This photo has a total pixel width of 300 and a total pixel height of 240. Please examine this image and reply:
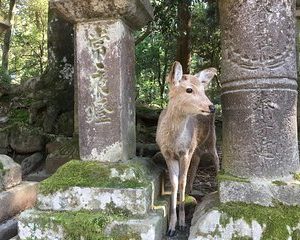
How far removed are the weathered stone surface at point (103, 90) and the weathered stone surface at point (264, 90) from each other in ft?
3.08

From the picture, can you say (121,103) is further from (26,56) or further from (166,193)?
(26,56)

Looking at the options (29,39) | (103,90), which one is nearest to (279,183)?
(103,90)

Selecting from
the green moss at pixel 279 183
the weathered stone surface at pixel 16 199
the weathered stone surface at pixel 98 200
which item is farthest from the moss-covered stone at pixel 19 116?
the green moss at pixel 279 183

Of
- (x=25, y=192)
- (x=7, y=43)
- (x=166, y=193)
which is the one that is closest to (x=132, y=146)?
(x=166, y=193)

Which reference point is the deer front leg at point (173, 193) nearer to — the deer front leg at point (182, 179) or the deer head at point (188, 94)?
the deer front leg at point (182, 179)

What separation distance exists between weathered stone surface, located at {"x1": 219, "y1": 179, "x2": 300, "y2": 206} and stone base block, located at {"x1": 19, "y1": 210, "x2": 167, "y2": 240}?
23.8 inches

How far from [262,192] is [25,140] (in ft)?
17.3

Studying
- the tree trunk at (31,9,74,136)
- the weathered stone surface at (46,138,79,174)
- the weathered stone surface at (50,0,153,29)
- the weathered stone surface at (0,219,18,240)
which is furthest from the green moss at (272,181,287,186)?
the tree trunk at (31,9,74,136)

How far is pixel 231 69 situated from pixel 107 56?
3.47 feet

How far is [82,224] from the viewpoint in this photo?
114 inches

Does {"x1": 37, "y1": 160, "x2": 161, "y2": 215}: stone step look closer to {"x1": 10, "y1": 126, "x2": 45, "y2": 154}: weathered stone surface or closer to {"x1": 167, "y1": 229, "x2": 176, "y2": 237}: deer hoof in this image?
{"x1": 167, "y1": 229, "x2": 176, "y2": 237}: deer hoof

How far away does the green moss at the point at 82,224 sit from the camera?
288 cm

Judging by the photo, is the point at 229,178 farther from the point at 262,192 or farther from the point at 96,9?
the point at 96,9

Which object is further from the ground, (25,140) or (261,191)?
(261,191)
